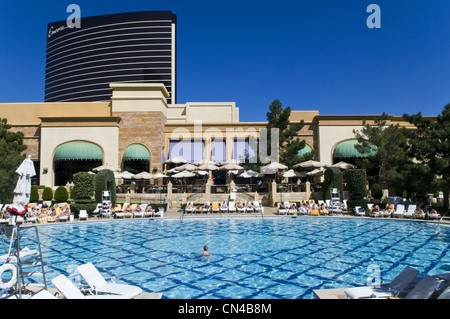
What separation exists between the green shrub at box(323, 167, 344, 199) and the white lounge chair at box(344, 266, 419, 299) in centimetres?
1689

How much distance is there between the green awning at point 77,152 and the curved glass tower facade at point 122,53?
2320 inches

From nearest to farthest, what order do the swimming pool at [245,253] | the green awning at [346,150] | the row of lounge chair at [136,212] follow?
the swimming pool at [245,253]
the row of lounge chair at [136,212]
the green awning at [346,150]

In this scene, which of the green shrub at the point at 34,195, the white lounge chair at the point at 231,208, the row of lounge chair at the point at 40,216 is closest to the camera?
the row of lounge chair at the point at 40,216

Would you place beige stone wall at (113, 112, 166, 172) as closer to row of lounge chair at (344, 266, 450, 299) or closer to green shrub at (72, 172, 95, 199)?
green shrub at (72, 172, 95, 199)

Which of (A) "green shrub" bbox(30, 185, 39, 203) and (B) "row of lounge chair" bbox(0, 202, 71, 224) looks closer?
(B) "row of lounge chair" bbox(0, 202, 71, 224)

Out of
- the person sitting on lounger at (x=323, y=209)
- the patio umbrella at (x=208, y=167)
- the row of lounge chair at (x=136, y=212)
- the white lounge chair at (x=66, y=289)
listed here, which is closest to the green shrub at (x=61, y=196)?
the row of lounge chair at (x=136, y=212)

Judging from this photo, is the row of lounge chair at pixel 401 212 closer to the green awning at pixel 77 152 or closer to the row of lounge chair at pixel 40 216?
the row of lounge chair at pixel 40 216

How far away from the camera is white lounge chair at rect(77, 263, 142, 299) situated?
6117mm

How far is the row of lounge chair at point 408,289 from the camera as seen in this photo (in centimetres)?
533

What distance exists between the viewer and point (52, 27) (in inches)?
4063

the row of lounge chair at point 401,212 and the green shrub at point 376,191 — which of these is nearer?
the row of lounge chair at point 401,212

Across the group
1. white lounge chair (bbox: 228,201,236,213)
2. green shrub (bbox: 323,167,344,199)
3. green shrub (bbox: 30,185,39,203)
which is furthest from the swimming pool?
green shrub (bbox: 30,185,39,203)
